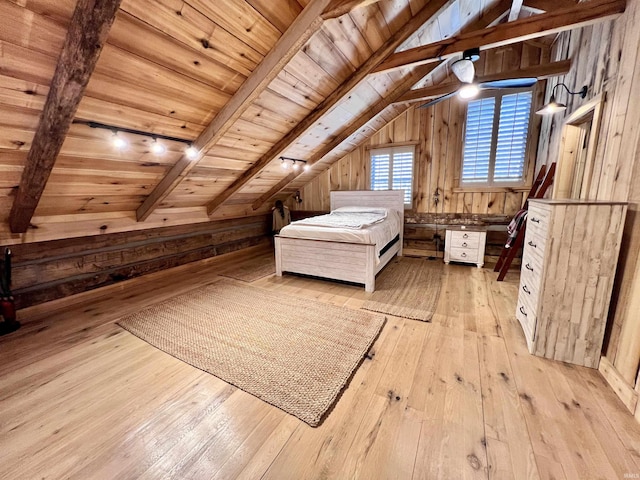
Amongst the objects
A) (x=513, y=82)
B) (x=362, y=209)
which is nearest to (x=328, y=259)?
(x=362, y=209)

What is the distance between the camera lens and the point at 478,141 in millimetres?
3961

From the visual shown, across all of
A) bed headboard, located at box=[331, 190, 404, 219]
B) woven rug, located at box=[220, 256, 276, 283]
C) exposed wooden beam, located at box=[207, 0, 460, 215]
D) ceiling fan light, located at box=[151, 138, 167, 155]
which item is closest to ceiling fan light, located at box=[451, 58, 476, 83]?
exposed wooden beam, located at box=[207, 0, 460, 215]

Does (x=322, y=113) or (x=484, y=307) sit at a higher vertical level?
(x=322, y=113)

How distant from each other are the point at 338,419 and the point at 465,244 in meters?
3.31

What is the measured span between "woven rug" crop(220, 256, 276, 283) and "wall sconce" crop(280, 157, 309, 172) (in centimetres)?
154

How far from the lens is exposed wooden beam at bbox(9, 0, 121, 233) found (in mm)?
1254

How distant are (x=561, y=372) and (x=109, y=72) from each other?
3.39m

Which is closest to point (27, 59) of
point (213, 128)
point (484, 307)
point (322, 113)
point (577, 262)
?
point (213, 128)

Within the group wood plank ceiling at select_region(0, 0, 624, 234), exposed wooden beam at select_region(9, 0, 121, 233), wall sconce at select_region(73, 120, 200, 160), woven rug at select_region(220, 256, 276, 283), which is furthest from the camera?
woven rug at select_region(220, 256, 276, 283)

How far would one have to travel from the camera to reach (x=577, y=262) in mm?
1637

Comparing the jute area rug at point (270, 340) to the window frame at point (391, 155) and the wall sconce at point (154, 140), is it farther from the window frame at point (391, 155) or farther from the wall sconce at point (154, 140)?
the window frame at point (391, 155)

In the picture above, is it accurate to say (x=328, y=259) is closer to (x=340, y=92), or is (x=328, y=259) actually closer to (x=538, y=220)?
(x=340, y=92)

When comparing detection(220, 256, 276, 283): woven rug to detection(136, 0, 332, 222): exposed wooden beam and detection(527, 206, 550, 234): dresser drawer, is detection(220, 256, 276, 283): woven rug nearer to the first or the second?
detection(136, 0, 332, 222): exposed wooden beam

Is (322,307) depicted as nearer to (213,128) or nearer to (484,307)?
(484,307)
